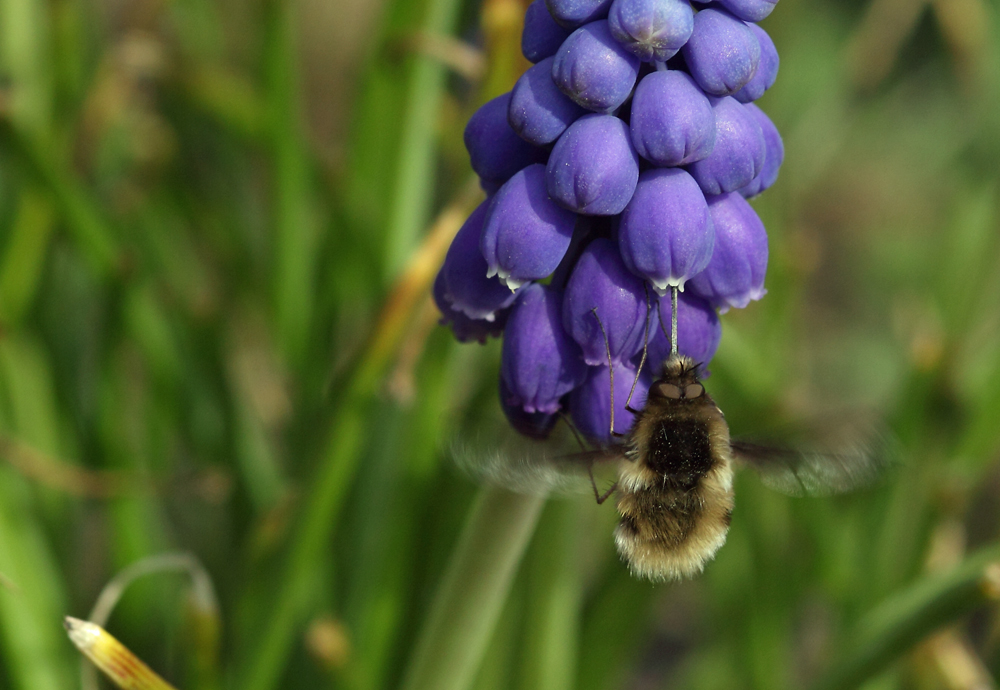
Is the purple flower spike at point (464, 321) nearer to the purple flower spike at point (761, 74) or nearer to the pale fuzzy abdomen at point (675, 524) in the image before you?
the pale fuzzy abdomen at point (675, 524)

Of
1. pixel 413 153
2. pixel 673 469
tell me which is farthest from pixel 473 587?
pixel 413 153

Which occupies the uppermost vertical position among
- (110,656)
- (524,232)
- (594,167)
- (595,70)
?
(595,70)

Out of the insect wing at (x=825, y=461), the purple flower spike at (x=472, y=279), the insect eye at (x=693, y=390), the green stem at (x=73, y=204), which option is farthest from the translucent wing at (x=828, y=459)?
the green stem at (x=73, y=204)

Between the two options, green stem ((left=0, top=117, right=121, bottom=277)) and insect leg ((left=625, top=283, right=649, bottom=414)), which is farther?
green stem ((left=0, top=117, right=121, bottom=277))

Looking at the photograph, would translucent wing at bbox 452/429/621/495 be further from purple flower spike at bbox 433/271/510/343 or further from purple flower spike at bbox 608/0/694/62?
purple flower spike at bbox 608/0/694/62

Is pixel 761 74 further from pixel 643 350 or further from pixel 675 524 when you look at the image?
pixel 675 524

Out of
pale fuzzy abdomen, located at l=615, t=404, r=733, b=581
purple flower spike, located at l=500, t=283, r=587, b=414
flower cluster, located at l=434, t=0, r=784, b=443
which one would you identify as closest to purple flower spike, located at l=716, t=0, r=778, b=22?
flower cluster, located at l=434, t=0, r=784, b=443
